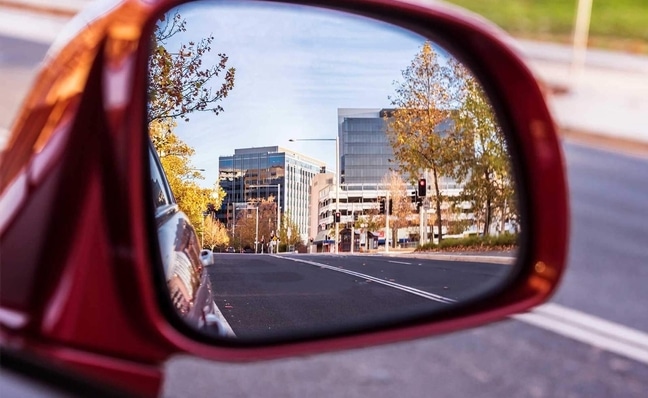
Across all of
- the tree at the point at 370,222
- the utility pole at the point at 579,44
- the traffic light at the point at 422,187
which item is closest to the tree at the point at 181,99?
the tree at the point at 370,222

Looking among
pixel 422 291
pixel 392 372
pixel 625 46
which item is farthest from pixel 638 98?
pixel 422 291

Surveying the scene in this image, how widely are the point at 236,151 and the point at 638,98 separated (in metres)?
11.9

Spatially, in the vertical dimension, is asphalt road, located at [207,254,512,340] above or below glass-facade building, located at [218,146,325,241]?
below

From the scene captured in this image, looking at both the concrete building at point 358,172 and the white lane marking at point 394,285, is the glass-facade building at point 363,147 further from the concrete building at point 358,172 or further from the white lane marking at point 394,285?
the white lane marking at point 394,285

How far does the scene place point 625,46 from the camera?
44.9 feet

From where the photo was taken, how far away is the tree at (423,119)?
1.29 metres

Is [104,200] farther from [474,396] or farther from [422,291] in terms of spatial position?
[474,396]

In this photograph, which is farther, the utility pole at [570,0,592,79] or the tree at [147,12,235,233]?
the utility pole at [570,0,592,79]

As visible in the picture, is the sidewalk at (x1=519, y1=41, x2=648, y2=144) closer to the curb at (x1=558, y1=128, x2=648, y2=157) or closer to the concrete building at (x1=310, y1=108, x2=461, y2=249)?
the curb at (x1=558, y1=128, x2=648, y2=157)

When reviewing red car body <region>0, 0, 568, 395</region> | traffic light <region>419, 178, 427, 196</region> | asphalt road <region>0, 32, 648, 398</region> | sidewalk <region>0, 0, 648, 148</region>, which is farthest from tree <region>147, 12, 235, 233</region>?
sidewalk <region>0, 0, 648, 148</region>

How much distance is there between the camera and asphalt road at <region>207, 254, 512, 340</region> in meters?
1.21

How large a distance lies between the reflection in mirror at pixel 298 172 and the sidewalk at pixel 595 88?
7837 millimetres

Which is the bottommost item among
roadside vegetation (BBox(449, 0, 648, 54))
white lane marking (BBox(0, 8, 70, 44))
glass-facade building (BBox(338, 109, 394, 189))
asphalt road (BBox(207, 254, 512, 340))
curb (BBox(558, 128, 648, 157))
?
asphalt road (BBox(207, 254, 512, 340))

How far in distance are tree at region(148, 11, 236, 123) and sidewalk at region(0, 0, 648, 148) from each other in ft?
25.8
